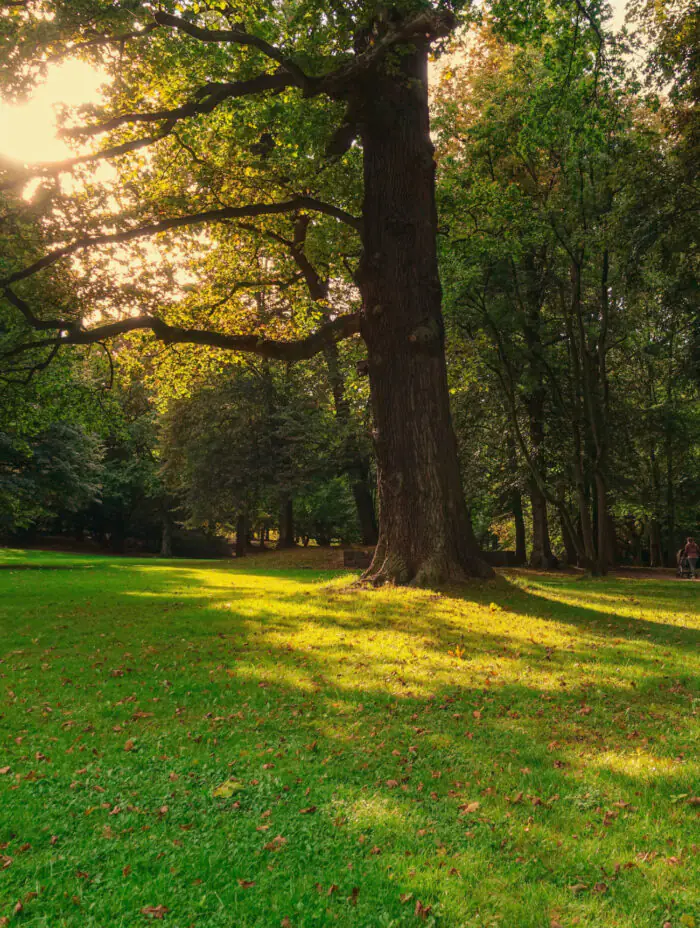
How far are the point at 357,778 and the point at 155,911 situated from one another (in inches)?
66.9

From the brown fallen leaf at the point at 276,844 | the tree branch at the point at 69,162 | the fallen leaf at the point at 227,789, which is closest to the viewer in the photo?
the brown fallen leaf at the point at 276,844

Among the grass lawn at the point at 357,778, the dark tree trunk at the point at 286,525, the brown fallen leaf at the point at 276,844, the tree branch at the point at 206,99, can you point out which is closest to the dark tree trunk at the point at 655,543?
the dark tree trunk at the point at 286,525

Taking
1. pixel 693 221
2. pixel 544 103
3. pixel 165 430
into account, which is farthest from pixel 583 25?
pixel 165 430

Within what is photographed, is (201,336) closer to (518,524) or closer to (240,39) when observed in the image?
(240,39)

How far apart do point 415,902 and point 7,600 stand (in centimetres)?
1356

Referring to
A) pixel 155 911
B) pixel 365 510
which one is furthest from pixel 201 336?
pixel 365 510

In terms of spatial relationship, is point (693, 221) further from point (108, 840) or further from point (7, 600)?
point (7, 600)

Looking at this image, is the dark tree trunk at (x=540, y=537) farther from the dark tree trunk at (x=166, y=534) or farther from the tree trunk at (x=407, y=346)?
the dark tree trunk at (x=166, y=534)

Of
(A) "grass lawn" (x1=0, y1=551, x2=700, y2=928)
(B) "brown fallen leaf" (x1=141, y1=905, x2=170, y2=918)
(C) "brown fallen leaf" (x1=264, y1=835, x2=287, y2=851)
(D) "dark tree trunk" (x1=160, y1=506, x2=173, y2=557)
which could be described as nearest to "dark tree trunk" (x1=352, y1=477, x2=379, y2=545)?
(D) "dark tree trunk" (x1=160, y1=506, x2=173, y2=557)

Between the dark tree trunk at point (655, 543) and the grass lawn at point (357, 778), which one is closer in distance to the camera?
the grass lawn at point (357, 778)

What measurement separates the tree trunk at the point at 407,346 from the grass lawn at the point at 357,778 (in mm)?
2600

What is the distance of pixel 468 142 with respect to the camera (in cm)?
1966

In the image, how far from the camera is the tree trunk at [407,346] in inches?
441

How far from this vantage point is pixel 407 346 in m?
11.5
